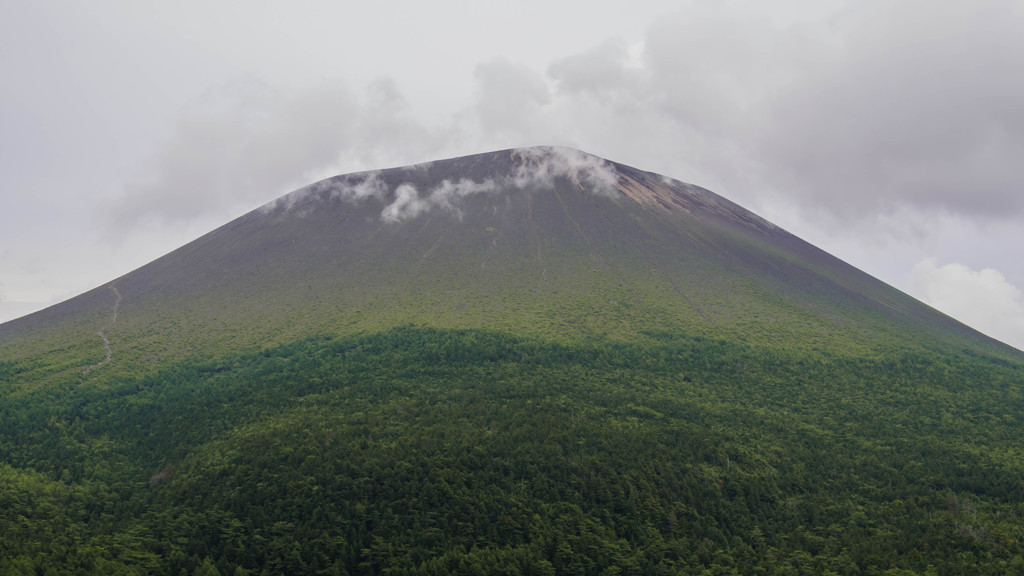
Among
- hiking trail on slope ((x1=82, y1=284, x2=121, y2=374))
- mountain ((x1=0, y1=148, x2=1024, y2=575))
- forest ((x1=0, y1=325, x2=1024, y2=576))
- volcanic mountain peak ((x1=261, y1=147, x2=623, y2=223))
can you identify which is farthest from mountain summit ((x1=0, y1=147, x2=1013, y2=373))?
forest ((x1=0, y1=325, x2=1024, y2=576))

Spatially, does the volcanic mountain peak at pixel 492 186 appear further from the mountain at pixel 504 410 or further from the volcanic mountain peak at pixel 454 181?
the mountain at pixel 504 410

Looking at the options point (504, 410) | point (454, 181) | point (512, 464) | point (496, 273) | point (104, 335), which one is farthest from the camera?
point (454, 181)

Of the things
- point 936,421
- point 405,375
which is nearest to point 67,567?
point 405,375

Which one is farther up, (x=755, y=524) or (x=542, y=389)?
(x=542, y=389)

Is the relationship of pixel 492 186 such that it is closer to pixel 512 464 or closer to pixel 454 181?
pixel 454 181

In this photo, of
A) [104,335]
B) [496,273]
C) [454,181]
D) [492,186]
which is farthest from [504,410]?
[454,181]

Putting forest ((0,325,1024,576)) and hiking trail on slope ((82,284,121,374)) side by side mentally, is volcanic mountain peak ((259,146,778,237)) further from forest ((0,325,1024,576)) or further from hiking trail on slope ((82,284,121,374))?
forest ((0,325,1024,576))

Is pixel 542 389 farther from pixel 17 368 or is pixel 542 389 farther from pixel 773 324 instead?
pixel 17 368
